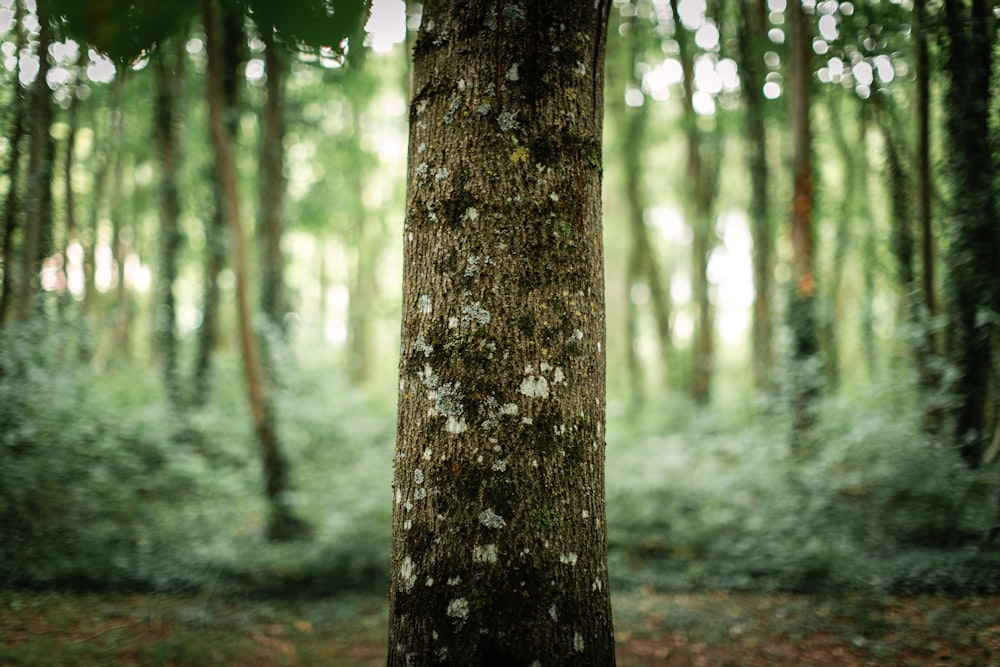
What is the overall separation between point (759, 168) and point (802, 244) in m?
2.88

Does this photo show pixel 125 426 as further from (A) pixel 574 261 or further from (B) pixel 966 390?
(B) pixel 966 390

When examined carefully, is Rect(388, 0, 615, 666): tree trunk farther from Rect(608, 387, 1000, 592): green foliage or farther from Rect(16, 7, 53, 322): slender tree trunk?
Rect(16, 7, 53, 322): slender tree trunk

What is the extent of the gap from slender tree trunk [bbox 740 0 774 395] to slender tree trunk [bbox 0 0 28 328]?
11.7 m

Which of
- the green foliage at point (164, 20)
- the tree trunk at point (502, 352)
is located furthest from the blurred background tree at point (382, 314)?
the tree trunk at point (502, 352)

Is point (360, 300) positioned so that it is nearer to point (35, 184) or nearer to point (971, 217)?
point (35, 184)

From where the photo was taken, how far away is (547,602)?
88.7 inches

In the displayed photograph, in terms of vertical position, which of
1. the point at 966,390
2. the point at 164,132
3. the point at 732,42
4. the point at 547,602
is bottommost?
the point at 547,602

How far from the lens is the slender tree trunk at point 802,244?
373 inches

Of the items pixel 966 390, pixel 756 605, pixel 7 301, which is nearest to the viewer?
pixel 756 605

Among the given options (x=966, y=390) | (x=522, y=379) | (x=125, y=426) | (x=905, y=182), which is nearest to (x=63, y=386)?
(x=125, y=426)

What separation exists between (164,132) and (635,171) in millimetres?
11099

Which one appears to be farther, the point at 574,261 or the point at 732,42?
the point at 732,42

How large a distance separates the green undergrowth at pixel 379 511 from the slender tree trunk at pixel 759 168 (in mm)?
4223

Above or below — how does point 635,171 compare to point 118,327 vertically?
above
